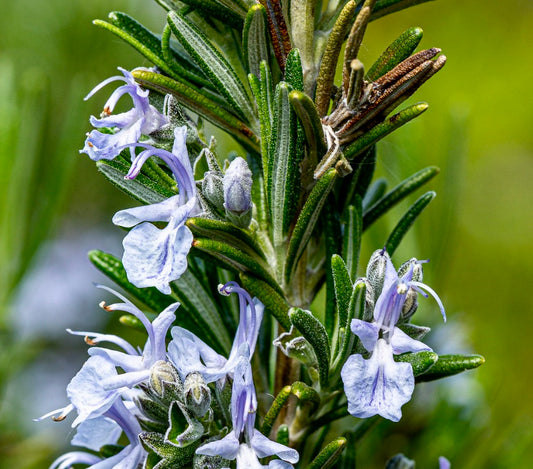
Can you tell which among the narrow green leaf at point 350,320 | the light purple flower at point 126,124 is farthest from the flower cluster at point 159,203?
the narrow green leaf at point 350,320

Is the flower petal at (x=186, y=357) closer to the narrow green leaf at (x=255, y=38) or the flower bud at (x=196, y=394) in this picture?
the flower bud at (x=196, y=394)

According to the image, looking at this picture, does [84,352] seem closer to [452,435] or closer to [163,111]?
[452,435]

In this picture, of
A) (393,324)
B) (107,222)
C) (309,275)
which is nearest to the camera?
(393,324)

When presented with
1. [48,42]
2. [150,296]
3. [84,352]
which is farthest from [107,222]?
[150,296]

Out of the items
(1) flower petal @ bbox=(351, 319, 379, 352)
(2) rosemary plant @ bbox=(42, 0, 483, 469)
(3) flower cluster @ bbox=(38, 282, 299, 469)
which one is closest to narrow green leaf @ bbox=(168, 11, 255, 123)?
(2) rosemary plant @ bbox=(42, 0, 483, 469)

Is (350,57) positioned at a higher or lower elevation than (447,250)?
higher

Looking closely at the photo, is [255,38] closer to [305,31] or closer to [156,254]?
[305,31]
